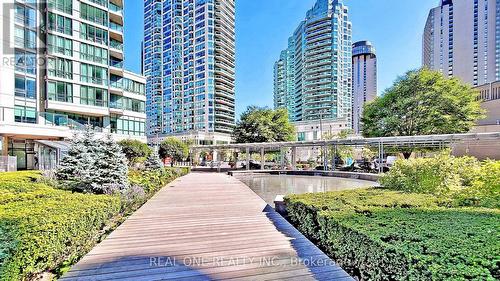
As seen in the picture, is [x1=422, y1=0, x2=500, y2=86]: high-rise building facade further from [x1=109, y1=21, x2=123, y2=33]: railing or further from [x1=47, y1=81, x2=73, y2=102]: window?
[x1=47, y1=81, x2=73, y2=102]: window

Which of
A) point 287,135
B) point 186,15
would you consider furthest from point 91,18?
point 186,15

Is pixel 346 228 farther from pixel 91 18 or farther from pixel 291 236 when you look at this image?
pixel 91 18

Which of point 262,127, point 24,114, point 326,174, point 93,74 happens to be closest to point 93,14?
point 93,74

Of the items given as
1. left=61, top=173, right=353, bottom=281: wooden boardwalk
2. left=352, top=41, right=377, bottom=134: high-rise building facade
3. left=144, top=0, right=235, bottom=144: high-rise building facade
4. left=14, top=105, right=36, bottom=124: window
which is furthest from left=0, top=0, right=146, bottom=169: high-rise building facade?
left=352, top=41, right=377, bottom=134: high-rise building facade

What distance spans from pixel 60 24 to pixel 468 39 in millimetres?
70346

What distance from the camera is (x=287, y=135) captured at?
3584cm

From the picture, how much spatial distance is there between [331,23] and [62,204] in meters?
85.6

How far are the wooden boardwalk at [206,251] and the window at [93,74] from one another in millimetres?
21652

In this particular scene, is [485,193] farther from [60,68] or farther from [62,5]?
[62,5]

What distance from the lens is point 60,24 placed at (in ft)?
72.6

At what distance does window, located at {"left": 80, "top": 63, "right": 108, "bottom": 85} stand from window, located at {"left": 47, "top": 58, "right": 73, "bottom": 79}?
97 cm

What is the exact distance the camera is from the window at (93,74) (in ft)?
77.3

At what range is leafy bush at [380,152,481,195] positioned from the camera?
22.7ft

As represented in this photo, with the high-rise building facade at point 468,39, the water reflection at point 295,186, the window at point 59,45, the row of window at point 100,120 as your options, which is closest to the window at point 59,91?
the row of window at point 100,120
